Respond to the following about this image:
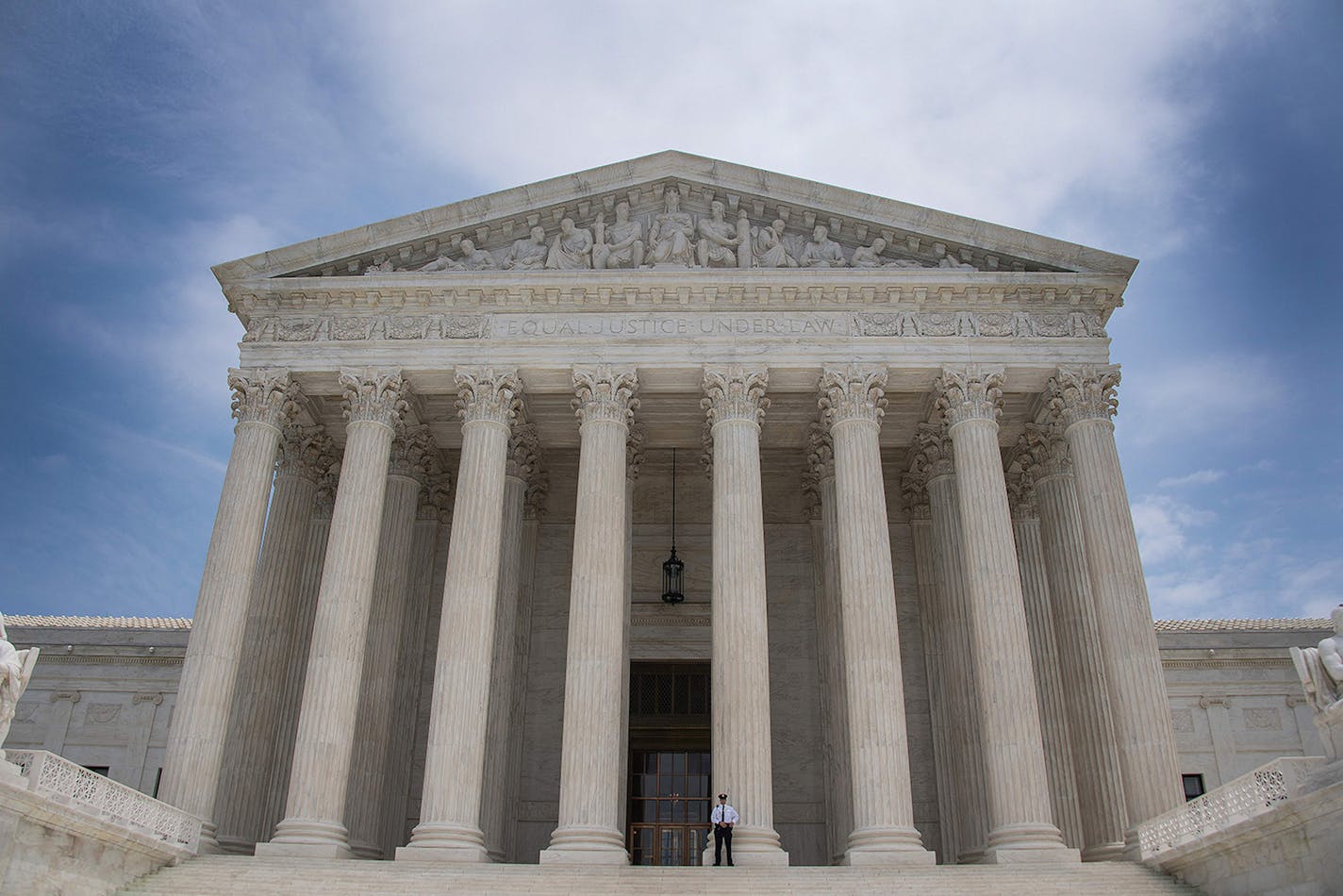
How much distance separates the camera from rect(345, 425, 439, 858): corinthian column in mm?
27172

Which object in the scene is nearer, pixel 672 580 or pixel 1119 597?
pixel 1119 597

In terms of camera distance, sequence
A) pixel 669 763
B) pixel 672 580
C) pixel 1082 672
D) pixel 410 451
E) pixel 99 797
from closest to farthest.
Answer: pixel 99 797
pixel 1082 672
pixel 410 451
pixel 672 580
pixel 669 763

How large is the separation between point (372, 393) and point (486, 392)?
113 inches

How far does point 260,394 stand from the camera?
2712 centimetres

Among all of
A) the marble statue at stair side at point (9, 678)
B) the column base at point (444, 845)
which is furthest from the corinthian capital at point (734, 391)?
the marble statue at stair side at point (9, 678)

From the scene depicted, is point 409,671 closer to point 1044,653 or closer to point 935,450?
point 935,450

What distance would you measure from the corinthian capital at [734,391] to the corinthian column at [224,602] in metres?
10.6

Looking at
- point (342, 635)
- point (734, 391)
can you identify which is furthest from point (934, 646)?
point (342, 635)

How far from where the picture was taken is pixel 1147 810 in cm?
2252

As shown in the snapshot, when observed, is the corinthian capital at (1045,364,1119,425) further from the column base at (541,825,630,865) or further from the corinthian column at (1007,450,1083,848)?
the column base at (541,825,630,865)

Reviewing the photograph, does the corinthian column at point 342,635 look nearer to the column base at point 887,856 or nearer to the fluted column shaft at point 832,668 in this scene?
the column base at point 887,856

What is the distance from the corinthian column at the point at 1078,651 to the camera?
2573 centimetres

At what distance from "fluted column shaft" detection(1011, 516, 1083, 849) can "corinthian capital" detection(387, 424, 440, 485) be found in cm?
1673

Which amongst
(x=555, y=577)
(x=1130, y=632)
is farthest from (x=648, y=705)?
(x=1130, y=632)
